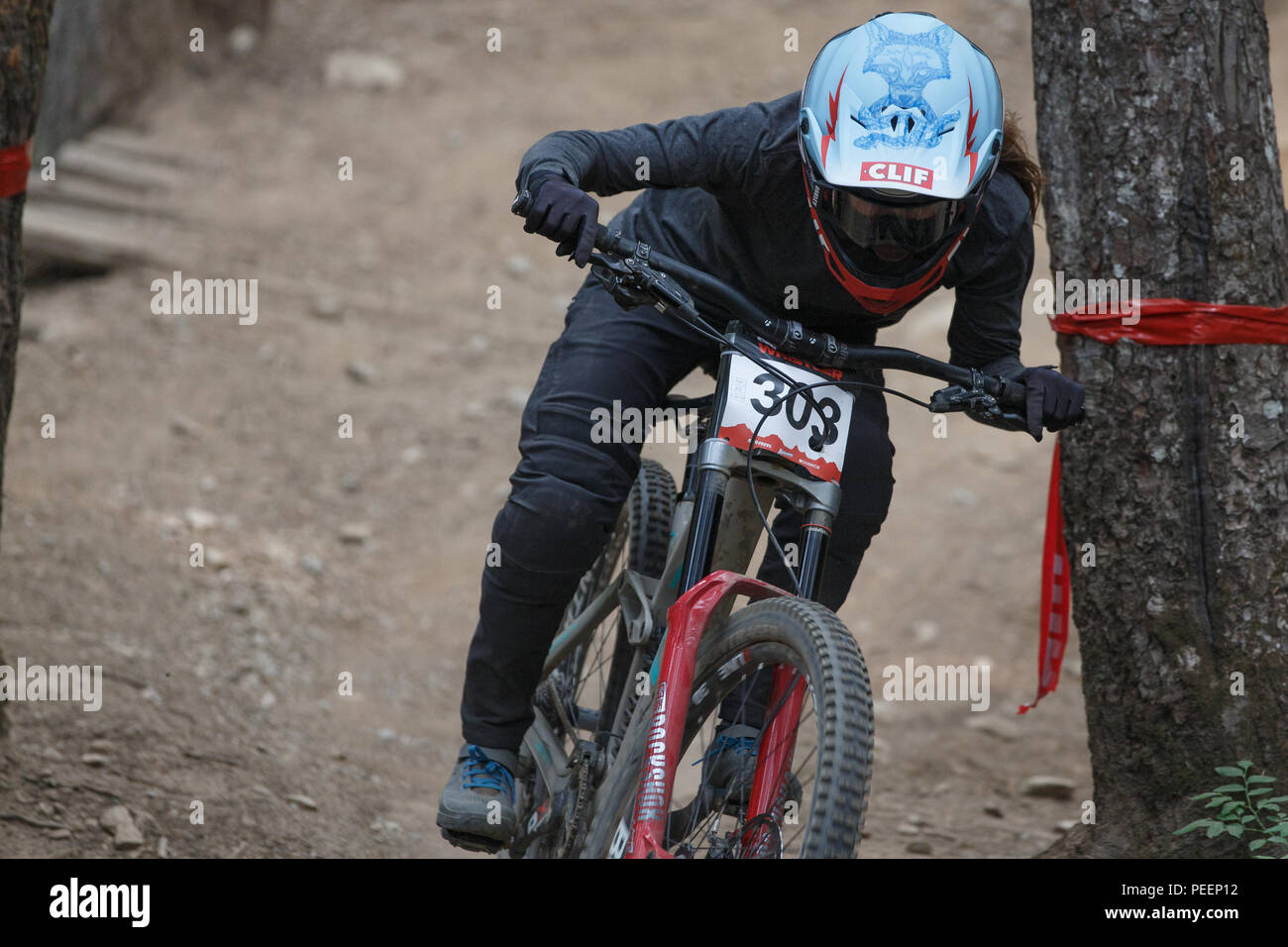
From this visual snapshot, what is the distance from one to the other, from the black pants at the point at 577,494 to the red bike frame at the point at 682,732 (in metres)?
0.47

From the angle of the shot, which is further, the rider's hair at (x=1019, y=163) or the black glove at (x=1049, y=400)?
the rider's hair at (x=1019, y=163)

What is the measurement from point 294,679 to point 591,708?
6.46 ft

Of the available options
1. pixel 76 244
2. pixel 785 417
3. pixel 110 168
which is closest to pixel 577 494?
pixel 785 417

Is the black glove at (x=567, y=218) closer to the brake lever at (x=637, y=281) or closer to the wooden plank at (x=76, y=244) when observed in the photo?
the brake lever at (x=637, y=281)

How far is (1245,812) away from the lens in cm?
305

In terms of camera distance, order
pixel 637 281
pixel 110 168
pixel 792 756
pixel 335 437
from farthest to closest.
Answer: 1. pixel 110 168
2. pixel 335 437
3. pixel 637 281
4. pixel 792 756

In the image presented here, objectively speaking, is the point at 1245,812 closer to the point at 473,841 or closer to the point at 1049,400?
the point at 1049,400

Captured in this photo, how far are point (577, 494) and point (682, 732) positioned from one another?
24.8 inches

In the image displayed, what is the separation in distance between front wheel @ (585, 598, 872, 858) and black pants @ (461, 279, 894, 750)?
0.44m

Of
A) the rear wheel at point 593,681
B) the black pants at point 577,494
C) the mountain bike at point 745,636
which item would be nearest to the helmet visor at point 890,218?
the mountain bike at point 745,636

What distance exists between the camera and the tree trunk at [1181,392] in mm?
3121

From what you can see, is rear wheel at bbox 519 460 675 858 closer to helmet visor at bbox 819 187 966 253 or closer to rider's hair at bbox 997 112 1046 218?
→ helmet visor at bbox 819 187 966 253

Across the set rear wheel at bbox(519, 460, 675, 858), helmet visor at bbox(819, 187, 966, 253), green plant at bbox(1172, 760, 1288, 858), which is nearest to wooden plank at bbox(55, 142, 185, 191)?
rear wheel at bbox(519, 460, 675, 858)
